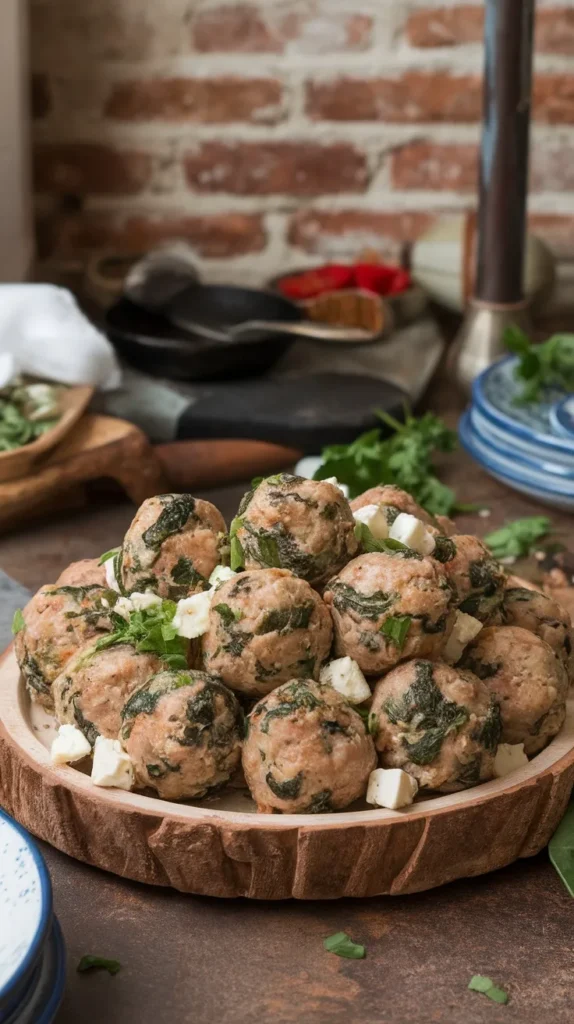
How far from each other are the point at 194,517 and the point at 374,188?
148 cm

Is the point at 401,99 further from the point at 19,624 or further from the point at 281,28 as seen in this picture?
the point at 19,624

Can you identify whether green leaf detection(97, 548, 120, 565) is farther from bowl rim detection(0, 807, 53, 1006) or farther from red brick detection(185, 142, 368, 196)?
red brick detection(185, 142, 368, 196)

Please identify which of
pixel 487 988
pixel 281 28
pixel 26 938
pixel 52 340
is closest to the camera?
pixel 26 938

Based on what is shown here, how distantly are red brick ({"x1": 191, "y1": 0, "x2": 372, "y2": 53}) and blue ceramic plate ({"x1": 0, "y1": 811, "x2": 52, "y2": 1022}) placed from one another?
5.74 ft

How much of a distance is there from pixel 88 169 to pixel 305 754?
5.68 ft

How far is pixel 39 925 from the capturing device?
26.2 inches

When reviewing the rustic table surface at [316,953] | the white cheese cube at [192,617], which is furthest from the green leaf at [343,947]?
the white cheese cube at [192,617]

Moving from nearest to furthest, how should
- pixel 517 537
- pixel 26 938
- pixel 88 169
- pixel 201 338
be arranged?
pixel 26 938 < pixel 517 537 < pixel 201 338 < pixel 88 169

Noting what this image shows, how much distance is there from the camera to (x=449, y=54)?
2.15 metres

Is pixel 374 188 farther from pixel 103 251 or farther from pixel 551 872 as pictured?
pixel 551 872

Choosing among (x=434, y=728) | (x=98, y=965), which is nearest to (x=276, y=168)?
(x=434, y=728)

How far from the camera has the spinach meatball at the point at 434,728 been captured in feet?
2.68

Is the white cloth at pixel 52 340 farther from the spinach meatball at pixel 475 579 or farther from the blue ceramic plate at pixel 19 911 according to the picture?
the blue ceramic plate at pixel 19 911

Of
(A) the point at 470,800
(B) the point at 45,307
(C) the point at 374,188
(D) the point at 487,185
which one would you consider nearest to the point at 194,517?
(A) the point at 470,800
